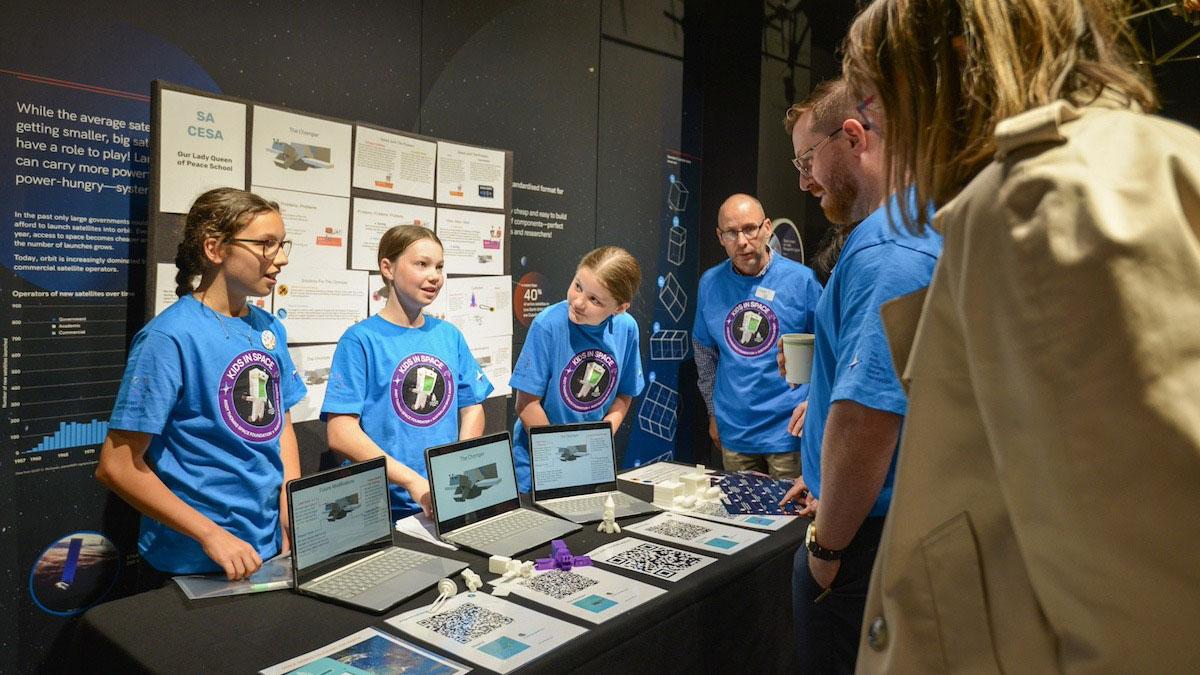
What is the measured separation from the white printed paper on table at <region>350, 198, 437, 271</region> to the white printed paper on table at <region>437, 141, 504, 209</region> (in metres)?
0.26

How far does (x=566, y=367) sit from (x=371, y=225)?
3.16 feet

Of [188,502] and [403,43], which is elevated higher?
[403,43]

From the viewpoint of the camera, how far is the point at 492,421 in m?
Answer: 3.60

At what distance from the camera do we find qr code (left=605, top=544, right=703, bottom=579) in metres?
1.92

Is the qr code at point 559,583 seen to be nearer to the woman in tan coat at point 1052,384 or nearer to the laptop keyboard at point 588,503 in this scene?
the laptop keyboard at point 588,503

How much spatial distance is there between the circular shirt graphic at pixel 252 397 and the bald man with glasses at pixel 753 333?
2.42 metres

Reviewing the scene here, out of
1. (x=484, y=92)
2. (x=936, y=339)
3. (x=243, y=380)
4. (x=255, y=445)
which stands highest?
(x=484, y=92)

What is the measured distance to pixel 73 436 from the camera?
7.79ft

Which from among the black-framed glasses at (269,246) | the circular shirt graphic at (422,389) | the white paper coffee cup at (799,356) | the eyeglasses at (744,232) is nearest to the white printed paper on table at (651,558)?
the white paper coffee cup at (799,356)

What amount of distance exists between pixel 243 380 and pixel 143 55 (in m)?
1.21

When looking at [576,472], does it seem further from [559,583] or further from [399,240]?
[399,240]

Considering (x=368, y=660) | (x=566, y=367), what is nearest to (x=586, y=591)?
(x=368, y=660)

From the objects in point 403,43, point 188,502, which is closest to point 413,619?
point 188,502

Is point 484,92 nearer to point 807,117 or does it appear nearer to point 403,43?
point 403,43
